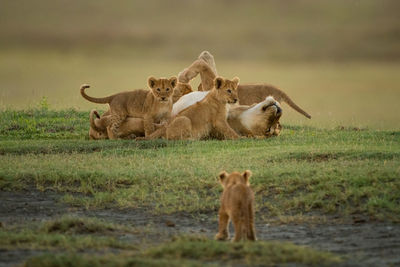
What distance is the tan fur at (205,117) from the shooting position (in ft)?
40.0

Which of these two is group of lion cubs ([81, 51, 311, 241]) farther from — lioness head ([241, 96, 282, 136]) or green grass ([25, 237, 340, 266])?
green grass ([25, 237, 340, 266])

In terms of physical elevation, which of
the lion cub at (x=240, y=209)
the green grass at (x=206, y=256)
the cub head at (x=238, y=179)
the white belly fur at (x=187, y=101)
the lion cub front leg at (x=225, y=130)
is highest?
the white belly fur at (x=187, y=101)

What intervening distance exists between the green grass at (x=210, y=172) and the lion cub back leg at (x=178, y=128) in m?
0.25

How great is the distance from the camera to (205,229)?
24.1ft

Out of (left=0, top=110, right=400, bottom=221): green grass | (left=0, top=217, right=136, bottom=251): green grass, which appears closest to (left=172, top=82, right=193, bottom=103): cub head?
(left=0, top=110, right=400, bottom=221): green grass

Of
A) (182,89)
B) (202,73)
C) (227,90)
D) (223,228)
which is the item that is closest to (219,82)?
(227,90)

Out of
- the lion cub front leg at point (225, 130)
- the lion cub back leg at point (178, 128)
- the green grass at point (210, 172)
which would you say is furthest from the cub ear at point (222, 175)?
the lion cub front leg at point (225, 130)

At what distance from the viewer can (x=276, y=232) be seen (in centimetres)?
714

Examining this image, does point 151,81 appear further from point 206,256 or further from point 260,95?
point 206,256

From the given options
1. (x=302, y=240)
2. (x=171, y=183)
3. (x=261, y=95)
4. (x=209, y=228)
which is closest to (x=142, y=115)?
(x=261, y=95)

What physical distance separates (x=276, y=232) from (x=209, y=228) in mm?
651

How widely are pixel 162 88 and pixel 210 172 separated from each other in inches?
124

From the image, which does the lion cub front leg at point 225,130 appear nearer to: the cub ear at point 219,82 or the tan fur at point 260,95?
the cub ear at point 219,82

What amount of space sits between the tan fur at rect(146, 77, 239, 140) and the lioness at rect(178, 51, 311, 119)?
1.73 m
